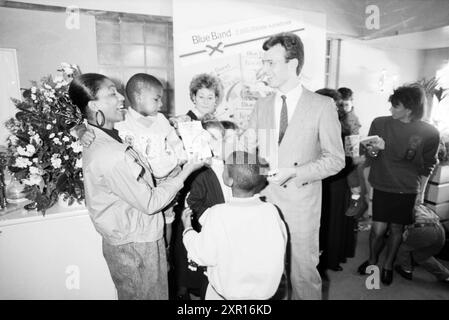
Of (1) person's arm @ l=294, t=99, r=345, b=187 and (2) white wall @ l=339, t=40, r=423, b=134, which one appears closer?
(1) person's arm @ l=294, t=99, r=345, b=187

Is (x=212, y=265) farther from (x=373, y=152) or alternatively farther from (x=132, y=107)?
(x=373, y=152)

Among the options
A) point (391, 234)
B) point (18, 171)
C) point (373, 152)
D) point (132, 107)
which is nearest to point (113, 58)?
point (132, 107)

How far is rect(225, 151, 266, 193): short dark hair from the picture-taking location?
4.41 ft

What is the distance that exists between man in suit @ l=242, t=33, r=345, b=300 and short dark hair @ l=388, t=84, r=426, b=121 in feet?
4.01

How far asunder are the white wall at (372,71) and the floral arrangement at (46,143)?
3.81 metres

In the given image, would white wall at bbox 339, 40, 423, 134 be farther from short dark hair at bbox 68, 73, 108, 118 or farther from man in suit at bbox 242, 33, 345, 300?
short dark hair at bbox 68, 73, 108, 118

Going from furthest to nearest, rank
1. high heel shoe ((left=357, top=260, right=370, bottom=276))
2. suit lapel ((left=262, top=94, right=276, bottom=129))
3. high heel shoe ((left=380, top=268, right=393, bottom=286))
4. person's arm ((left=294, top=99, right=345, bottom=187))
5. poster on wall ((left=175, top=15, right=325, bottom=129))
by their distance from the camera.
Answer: poster on wall ((left=175, top=15, right=325, bottom=129)), high heel shoe ((left=357, top=260, right=370, bottom=276)), high heel shoe ((left=380, top=268, right=393, bottom=286)), suit lapel ((left=262, top=94, right=276, bottom=129)), person's arm ((left=294, top=99, right=345, bottom=187))

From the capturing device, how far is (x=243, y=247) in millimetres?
1312

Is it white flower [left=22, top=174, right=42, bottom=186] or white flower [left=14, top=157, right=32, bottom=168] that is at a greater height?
white flower [left=14, top=157, right=32, bottom=168]

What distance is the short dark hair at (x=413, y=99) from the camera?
252cm

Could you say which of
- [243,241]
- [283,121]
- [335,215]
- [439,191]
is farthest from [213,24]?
[439,191]

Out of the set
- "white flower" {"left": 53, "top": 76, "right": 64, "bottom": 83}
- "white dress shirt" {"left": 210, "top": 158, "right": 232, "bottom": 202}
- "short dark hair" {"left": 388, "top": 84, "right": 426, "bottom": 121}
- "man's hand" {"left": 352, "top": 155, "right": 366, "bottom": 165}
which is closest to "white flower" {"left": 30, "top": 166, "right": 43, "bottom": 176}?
"white flower" {"left": 53, "top": 76, "right": 64, "bottom": 83}
